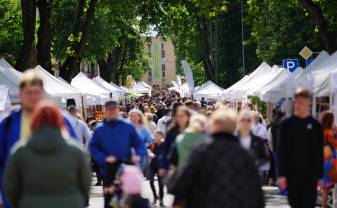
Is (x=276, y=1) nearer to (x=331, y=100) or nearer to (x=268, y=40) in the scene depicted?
(x=331, y=100)

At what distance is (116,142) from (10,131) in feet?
11.7

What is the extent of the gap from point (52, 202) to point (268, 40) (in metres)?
46.3

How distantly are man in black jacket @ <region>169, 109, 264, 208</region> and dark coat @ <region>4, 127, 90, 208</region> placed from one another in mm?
1008

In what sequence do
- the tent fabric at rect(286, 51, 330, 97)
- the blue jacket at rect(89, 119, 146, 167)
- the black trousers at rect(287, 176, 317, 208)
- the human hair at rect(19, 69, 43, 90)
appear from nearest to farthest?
the human hair at rect(19, 69, 43, 90) < the black trousers at rect(287, 176, 317, 208) < the blue jacket at rect(89, 119, 146, 167) < the tent fabric at rect(286, 51, 330, 97)

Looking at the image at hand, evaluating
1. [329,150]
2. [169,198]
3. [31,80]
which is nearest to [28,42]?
[169,198]

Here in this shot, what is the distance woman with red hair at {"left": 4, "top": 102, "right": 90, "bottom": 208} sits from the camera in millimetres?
6492

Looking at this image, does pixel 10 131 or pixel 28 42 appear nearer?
pixel 10 131

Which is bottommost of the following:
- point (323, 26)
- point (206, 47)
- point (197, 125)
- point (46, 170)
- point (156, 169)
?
point (156, 169)

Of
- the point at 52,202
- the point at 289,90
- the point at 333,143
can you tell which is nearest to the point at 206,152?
the point at 52,202

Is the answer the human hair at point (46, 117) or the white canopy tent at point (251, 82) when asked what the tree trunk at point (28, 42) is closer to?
the white canopy tent at point (251, 82)

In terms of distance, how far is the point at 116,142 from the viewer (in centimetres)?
1190

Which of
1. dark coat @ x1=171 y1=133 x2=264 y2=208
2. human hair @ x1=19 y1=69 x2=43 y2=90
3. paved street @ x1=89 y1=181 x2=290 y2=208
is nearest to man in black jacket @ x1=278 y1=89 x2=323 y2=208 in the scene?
dark coat @ x1=171 y1=133 x2=264 y2=208

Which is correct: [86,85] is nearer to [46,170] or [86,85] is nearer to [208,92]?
[208,92]

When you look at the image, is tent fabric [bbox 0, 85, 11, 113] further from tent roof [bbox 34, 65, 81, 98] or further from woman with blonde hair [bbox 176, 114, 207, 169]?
tent roof [bbox 34, 65, 81, 98]
